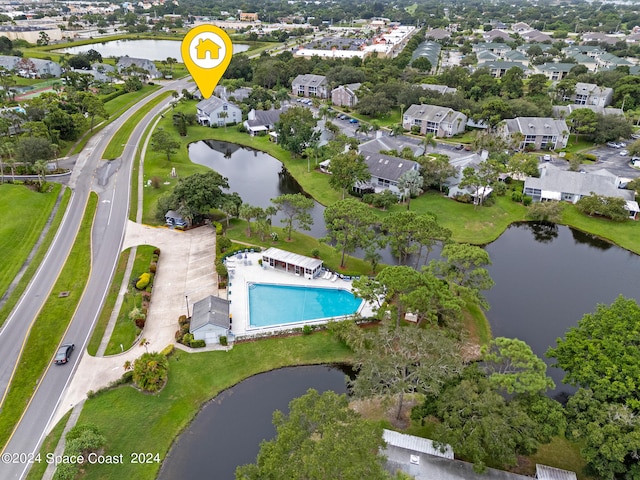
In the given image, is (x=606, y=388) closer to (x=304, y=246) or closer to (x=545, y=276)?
(x=545, y=276)

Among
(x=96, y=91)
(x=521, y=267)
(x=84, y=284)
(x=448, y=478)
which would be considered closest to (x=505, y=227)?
(x=521, y=267)

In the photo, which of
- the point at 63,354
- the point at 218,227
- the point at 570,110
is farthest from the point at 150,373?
the point at 570,110

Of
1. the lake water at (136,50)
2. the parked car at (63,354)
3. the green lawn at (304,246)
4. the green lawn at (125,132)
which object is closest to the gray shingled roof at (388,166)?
the green lawn at (304,246)

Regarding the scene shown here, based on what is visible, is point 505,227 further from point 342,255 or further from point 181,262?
point 181,262

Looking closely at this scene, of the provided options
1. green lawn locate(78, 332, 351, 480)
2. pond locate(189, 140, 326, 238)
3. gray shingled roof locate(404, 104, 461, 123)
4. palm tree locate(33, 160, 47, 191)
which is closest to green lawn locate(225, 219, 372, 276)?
pond locate(189, 140, 326, 238)

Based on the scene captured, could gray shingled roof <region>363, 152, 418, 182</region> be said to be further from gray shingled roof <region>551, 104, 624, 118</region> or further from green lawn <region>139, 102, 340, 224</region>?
gray shingled roof <region>551, 104, 624, 118</region>
